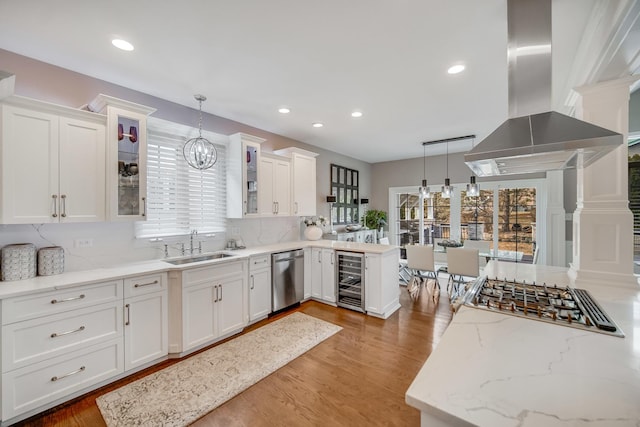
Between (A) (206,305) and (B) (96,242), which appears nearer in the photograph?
(B) (96,242)

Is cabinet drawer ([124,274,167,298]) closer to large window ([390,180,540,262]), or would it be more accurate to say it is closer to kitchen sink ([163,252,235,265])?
kitchen sink ([163,252,235,265])

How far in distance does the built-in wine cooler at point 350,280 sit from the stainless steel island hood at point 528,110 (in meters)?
2.43

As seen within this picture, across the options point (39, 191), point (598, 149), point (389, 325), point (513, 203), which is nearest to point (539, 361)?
point (598, 149)

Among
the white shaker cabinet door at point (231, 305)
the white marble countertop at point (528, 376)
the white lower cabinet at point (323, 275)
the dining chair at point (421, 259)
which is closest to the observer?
the white marble countertop at point (528, 376)

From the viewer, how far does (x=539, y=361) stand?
3.25 feet

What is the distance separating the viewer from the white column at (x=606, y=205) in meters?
1.93

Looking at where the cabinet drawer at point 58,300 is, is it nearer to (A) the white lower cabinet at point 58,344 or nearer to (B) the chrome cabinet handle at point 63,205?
(A) the white lower cabinet at point 58,344

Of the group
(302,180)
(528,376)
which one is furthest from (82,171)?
(528,376)

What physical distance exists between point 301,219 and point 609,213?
3.95 meters

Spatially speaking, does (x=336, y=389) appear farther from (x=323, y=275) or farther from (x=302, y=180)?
(x=302, y=180)

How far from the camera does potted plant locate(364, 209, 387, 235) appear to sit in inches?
263

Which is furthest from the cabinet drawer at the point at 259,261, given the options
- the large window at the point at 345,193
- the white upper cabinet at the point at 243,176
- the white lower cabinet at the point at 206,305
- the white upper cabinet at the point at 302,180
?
the large window at the point at 345,193

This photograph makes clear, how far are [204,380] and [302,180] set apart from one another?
310 cm

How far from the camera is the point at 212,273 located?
289 centimetres
